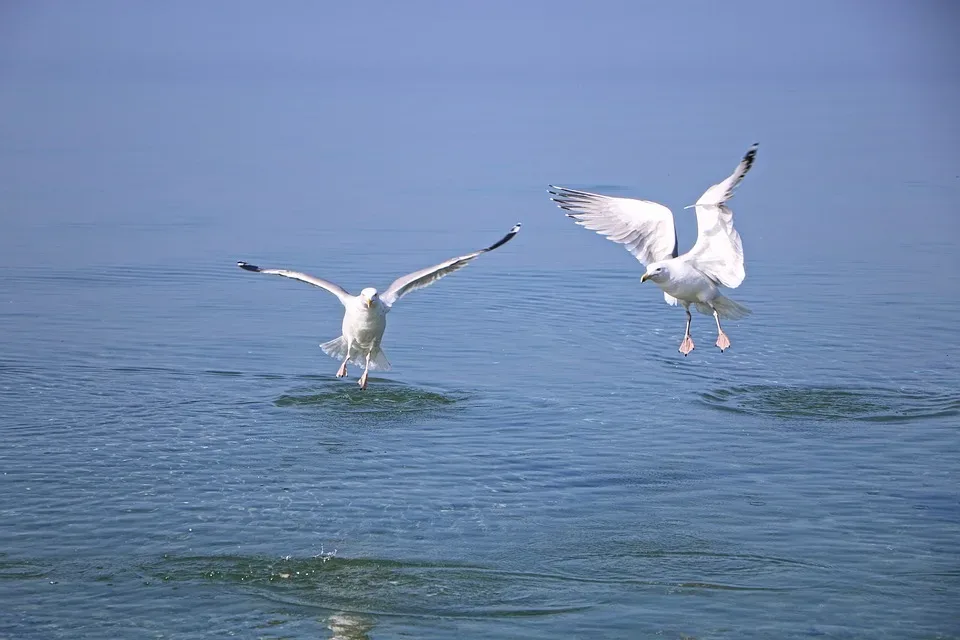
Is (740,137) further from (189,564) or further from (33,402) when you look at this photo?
(189,564)

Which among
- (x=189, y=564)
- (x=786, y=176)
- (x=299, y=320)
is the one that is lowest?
(x=189, y=564)

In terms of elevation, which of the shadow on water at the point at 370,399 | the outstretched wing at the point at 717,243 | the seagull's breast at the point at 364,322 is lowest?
the shadow on water at the point at 370,399

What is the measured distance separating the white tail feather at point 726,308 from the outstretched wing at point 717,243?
22cm

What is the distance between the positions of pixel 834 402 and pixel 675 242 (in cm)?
188

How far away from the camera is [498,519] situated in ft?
27.2

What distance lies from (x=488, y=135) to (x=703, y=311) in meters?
15.4

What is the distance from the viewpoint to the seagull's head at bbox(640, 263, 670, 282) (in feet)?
36.3

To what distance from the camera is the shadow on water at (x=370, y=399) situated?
10.7 m

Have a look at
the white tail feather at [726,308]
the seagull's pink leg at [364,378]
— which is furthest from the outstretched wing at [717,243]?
the seagull's pink leg at [364,378]

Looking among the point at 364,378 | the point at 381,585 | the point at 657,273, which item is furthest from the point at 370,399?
the point at 381,585

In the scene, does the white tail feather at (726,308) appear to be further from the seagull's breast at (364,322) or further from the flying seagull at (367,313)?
the seagull's breast at (364,322)

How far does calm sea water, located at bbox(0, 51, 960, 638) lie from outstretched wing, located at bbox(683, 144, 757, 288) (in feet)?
2.88

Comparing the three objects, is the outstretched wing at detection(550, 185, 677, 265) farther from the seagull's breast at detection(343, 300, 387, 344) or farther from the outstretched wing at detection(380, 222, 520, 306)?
the seagull's breast at detection(343, 300, 387, 344)

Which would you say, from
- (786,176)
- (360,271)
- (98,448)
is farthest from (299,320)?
(786,176)
